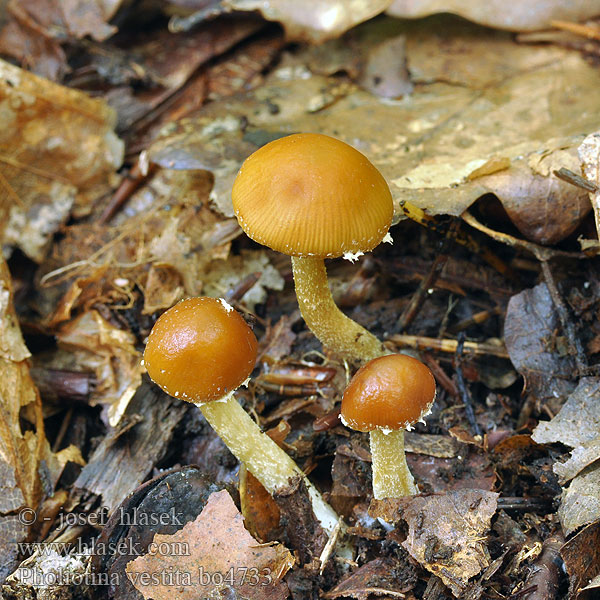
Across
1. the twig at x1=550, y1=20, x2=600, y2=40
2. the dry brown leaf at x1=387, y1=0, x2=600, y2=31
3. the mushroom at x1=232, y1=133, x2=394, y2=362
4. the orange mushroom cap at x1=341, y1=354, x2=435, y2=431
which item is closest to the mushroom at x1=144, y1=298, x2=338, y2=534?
the mushroom at x1=232, y1=133, x2=394, y2=362

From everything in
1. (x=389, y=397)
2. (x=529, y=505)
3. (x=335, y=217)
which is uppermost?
(x=335, y=217)

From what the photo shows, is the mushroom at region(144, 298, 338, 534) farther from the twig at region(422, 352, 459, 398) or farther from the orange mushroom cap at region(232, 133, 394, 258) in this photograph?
the twig at region(422, 352, 459, 398)

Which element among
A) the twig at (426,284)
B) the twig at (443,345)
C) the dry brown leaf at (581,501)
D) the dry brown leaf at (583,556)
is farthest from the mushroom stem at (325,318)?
the dry brown leaf at (583,556)

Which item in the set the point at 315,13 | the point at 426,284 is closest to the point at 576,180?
the point at 426,284

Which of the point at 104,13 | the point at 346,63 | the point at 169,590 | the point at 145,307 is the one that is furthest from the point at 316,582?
the point at 104,13

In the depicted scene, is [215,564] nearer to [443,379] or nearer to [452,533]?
[452,533]

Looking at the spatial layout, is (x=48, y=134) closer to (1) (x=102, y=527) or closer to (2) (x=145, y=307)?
(2) (x=145, y=307)
